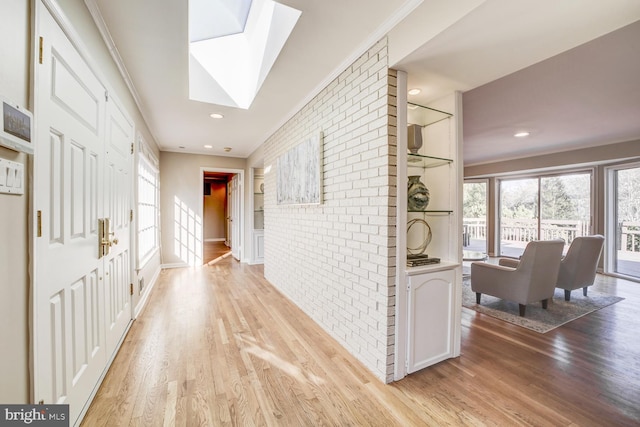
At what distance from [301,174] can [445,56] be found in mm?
1813

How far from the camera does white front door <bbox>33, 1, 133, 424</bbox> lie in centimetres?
116

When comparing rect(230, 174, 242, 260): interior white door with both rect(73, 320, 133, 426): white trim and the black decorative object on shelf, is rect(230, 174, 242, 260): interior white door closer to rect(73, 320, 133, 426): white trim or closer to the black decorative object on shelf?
rect(73, 320, 133, 426): white trim

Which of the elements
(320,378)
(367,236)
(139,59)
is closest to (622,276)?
(367,236)

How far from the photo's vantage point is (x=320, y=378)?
6.33 ft

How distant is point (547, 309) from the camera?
3.32 m

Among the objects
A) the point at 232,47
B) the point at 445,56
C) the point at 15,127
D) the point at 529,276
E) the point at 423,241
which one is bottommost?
the point at 529,276

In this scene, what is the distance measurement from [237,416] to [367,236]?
1.41 m

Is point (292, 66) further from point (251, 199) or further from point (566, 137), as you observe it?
point (566, 137)

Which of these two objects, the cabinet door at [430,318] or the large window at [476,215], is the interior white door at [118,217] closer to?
the cabinet door at [430,318]

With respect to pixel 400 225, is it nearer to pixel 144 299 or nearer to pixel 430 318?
pixel 430 318

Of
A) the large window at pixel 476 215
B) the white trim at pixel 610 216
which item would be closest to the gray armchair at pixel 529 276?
the white trim at pixel 610 216

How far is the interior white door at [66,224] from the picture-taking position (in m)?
1.16

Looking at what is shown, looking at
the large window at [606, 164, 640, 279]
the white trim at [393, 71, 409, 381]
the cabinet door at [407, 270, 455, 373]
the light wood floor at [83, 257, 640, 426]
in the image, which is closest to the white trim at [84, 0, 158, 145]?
the white trim at [393, 71, 409, 381]

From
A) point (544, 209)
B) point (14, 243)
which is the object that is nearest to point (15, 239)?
point (14, 243)
